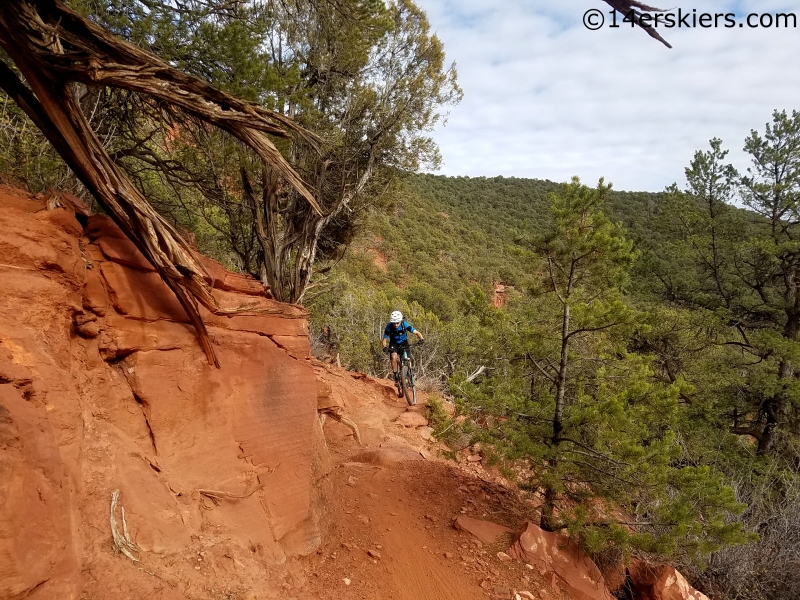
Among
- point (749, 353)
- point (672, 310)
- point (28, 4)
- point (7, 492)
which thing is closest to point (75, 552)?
point (7, 492)

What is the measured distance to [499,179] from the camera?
2549 inches

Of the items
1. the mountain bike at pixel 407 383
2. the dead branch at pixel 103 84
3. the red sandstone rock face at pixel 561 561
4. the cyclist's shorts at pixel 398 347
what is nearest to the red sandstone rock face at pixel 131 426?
the dead branch at pixel 103 84

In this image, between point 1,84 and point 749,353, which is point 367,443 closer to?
point 1,84

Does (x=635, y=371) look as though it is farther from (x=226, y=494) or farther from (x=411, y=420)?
(x=411, y=420)

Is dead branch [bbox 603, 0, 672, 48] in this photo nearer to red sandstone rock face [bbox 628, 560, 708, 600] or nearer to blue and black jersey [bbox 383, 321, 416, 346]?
A: red sandstone rock face [bbox 628, 560, 708, 600]

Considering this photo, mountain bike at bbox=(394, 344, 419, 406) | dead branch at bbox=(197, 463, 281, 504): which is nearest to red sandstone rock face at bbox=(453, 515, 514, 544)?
dead branch at bbox=(197, 463, 281, 504)

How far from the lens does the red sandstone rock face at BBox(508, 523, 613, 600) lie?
443 cm

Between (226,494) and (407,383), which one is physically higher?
(226,494)

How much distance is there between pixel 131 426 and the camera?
305 cm

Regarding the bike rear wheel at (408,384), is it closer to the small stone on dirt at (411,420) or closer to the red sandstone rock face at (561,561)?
the small stone on dirt at (411,420)

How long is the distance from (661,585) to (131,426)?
544 centimetres

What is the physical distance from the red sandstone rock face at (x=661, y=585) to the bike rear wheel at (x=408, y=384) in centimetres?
550

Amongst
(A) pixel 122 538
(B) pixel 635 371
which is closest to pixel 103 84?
(A) pixel 122 538

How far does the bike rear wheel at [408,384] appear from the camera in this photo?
9.90 m
